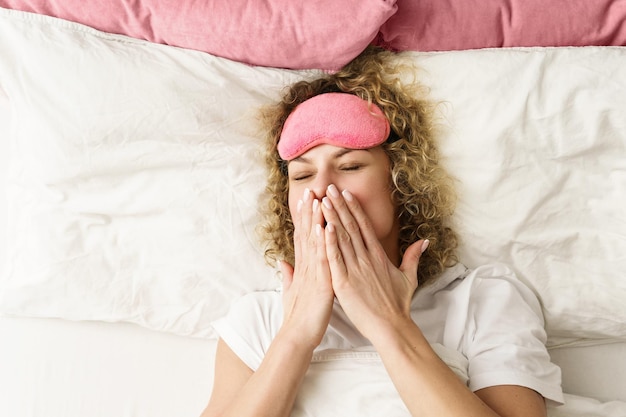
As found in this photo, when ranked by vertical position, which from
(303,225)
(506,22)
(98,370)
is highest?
(506,22)

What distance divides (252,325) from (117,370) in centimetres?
34

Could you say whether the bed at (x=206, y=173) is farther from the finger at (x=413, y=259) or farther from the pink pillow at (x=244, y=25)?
the finger at (x=413, y=259)

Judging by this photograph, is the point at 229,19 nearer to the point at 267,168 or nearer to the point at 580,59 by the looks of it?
the point at 267,168

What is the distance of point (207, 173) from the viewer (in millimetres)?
1401

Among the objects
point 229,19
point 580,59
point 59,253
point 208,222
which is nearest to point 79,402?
point 59,253

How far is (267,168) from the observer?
1411mm

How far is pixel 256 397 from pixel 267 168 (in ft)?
1.64

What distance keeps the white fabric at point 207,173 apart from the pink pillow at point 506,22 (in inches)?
1.8

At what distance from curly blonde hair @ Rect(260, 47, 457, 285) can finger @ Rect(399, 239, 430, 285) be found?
0.31ft

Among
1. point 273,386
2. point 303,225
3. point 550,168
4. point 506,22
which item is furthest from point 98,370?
point 506,22

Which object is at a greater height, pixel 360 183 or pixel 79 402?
pixel 360 183

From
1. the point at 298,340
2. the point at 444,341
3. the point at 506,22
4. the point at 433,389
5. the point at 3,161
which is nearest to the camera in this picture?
the point at 433,389

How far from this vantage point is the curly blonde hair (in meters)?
1.31

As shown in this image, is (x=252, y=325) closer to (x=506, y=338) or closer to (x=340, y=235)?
(x=340, y=235)
